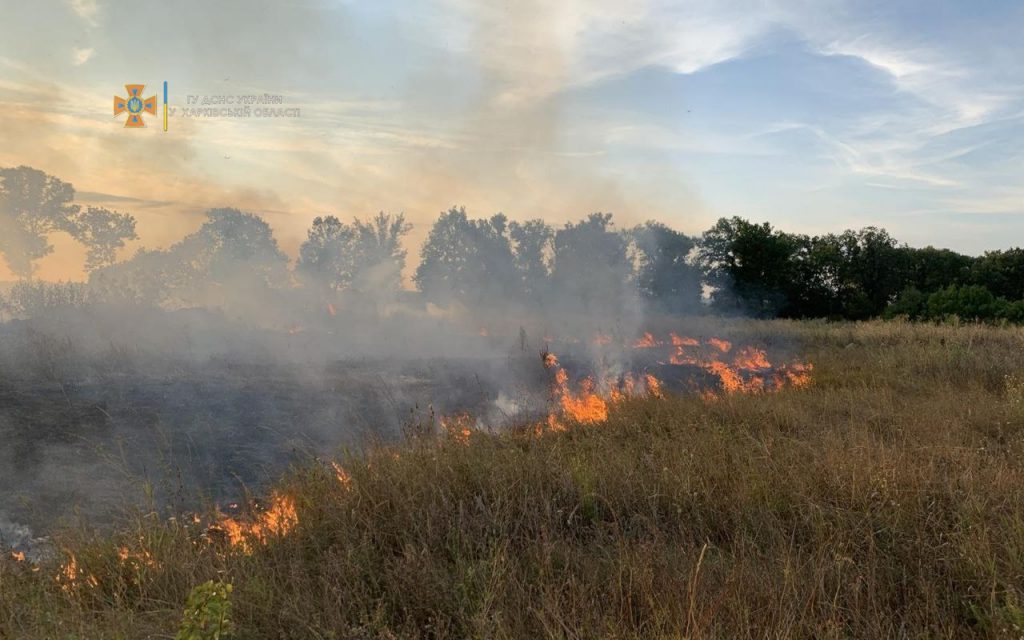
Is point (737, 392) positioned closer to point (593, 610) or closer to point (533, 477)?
point (533, 477)

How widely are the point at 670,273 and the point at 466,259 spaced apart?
16898mm

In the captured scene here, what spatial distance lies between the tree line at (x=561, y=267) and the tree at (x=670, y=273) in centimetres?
11

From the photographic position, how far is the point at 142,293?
24219mm

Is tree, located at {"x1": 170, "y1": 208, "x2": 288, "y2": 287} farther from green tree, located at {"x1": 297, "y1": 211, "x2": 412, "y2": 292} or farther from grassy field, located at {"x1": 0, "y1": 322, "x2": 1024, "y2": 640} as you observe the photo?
grassy field, located at {"x1": 0, "y1": 322, "x2": 1024, "y2": 640}

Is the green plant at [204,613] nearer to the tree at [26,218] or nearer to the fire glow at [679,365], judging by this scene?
the fire glow at [679,365]

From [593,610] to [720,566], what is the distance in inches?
38.2

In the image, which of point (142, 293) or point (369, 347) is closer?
point (369, 347)

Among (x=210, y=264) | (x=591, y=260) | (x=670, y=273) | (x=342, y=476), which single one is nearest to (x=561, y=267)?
(x=591, y=260)

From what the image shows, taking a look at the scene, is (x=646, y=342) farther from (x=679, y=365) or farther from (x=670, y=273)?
(x=670, y=273)

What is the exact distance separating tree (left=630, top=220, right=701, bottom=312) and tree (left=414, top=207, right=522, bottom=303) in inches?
445

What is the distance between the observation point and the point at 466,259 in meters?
33.0

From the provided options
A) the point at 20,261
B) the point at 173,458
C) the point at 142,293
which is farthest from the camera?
the point at 142,293

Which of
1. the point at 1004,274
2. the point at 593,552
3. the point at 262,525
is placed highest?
the point at 1004,274

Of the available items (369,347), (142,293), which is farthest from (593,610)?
(142,293)
